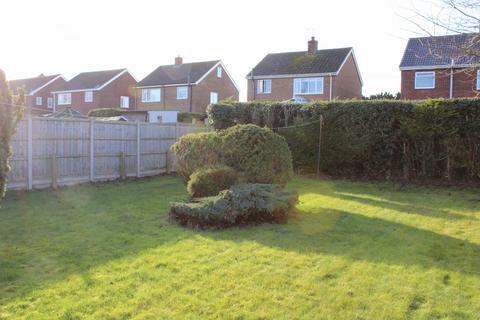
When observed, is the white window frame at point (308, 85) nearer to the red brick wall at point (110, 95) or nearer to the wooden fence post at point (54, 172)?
the red brick wall at point (110, 95)

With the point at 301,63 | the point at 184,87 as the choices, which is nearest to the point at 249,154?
the point at 301,63

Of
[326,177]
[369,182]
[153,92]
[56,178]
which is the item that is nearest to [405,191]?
[369,182]

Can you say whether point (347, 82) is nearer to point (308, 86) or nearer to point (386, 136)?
point (308, 86)

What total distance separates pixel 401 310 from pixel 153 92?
4239 centimetres

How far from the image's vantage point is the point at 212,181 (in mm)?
9750

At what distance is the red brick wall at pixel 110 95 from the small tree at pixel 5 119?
141ft

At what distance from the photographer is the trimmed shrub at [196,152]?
10734 mm

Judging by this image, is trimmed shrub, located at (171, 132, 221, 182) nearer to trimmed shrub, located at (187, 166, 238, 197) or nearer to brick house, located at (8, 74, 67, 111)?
trimmed shrub, located at (187, 166, 238, 197)

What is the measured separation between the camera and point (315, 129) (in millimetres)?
16781

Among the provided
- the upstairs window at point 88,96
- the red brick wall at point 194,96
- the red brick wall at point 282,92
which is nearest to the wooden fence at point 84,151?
the red brick wall at point 282,92

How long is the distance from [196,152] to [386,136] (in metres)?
7.42

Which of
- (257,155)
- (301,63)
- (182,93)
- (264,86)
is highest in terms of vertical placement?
(301,63)

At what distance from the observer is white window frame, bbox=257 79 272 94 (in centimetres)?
3741

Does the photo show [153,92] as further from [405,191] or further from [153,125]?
[405,191]
